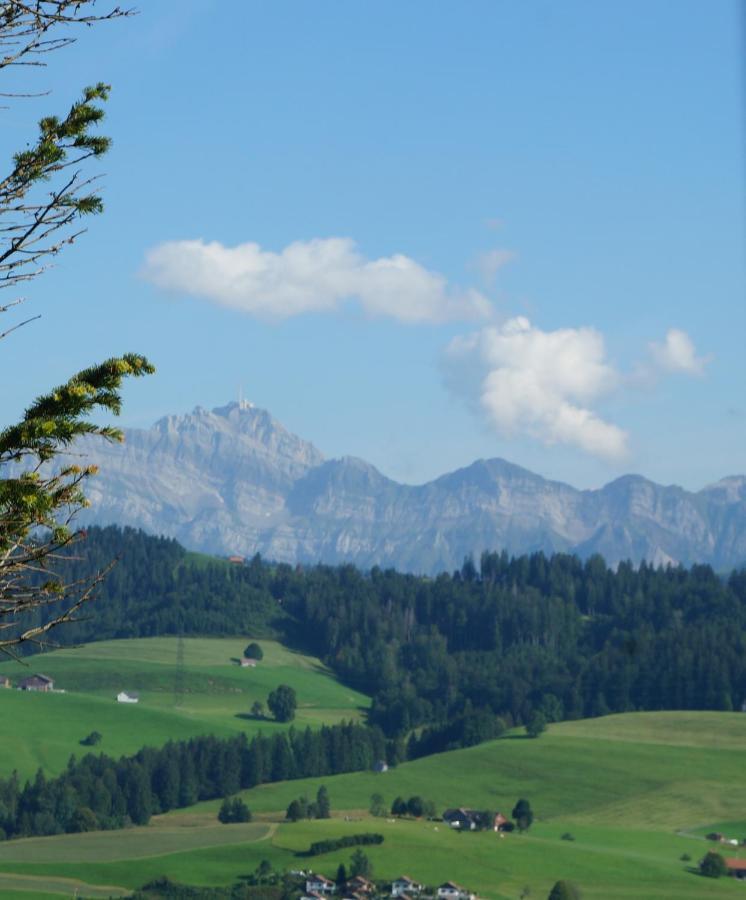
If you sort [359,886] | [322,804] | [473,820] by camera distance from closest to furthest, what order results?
[359,886]
[473,820]
[322,804]

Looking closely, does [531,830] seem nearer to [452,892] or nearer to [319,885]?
[452,892]

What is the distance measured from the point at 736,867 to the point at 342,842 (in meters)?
30.0

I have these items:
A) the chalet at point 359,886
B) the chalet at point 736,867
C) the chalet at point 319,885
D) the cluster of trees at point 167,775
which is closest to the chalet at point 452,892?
the chalet at point 359,886

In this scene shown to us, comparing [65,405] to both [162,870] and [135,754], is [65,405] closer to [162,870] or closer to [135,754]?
[162,870]

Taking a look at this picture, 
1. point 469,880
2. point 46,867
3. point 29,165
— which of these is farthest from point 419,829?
point 29,165

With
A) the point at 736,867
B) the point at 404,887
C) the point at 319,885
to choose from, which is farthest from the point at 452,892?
the point at 736,867

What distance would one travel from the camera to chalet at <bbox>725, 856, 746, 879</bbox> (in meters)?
118

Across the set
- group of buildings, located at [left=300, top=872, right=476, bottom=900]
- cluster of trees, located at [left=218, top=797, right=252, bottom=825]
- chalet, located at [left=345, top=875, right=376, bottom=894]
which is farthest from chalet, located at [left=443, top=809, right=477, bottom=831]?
group of buildings, located at [left=300, top=872, right=476, bottom=900]

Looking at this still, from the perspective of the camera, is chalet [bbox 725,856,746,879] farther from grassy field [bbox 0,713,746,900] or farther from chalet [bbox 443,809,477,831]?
chalet [bbox 443,809,477,831]

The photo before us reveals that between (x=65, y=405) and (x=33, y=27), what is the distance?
131 inches

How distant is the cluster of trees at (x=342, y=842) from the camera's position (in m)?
124

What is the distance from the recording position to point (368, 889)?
373ft

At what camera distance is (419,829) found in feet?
440

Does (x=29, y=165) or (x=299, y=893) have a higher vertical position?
(x=29, y=165)
